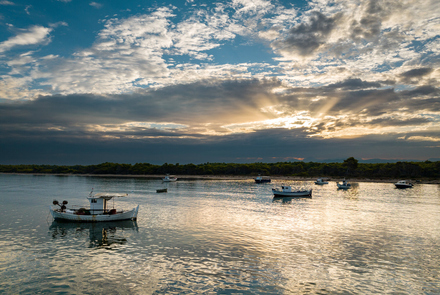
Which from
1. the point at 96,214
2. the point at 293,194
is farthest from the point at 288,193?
the point at 96,214

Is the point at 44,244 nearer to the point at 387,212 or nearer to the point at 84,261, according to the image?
the point at 84,261

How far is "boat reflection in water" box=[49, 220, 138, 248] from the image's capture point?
36031 millimetres

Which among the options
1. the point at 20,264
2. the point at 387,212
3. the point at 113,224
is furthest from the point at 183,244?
the point at 387,212

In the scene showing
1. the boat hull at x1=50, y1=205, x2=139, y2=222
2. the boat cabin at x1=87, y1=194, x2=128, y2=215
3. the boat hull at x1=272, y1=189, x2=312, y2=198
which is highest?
the boat cabin at x1=87, y1=194, x2=128, y2=215

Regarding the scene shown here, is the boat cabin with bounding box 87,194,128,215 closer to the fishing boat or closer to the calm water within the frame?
the fishing boat

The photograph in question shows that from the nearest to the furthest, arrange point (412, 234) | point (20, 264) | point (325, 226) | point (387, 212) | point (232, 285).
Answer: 1. point (232, 285)
2. point (20, 264)
3. point (412, 234)
4. point (325, 226)
5. point (387, 212)

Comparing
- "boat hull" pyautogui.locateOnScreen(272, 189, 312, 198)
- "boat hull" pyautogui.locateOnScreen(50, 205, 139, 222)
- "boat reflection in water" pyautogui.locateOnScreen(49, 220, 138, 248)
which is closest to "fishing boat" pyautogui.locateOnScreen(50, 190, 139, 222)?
"boat hull" pyautogui.locateOnScreen(50, 205, 139, 222)

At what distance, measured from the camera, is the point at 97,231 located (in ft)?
139

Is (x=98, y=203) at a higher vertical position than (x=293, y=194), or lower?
higher

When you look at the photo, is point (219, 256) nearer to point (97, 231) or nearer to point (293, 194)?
point (97, 231)

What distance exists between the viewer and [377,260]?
1131 inches

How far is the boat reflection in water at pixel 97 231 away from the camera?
36.0 metres

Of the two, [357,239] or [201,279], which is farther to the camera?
[357,239]

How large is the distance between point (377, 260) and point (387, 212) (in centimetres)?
4045
